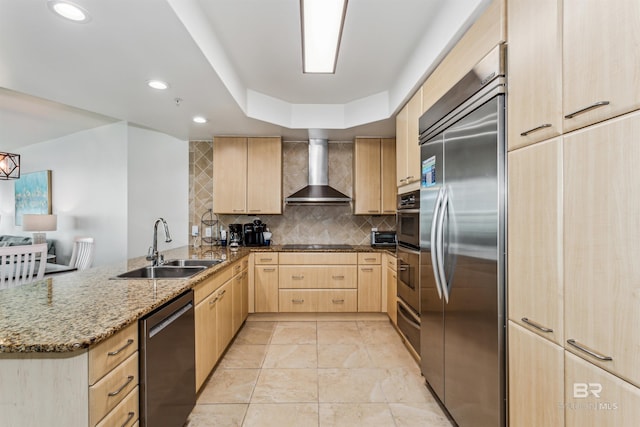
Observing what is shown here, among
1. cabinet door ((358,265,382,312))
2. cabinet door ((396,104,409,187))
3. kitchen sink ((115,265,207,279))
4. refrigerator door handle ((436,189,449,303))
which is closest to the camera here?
refrigerator door handle ((436,189,449,303))

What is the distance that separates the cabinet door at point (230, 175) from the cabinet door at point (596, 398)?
3.44 metres

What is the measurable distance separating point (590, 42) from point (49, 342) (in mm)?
1952

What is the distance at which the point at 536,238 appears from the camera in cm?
110

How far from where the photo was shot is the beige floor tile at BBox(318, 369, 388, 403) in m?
2.04

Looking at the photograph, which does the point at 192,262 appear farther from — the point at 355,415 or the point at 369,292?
the point at 369,292

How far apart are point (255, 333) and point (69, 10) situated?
2933 millimetres

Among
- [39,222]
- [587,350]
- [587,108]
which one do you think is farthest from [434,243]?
[39,222]

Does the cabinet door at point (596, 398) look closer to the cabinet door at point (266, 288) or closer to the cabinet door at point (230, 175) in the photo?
the cabinet door at point (266, 288)

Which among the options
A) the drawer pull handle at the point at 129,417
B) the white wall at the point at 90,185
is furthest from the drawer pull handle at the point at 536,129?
the white wall at the point at 90,185

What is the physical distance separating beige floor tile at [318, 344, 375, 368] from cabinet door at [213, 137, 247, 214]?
2.01 metres

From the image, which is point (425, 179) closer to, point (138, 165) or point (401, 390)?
point (401, 390)

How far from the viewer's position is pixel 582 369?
92 cm

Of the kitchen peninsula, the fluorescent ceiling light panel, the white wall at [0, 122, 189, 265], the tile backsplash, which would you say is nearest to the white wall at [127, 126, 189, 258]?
the white wall at [0, 122, 189, 265]

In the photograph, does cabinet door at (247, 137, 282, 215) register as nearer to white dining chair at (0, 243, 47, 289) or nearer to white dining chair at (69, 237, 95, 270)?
white dining chair at (0, 243, 47, 289)
